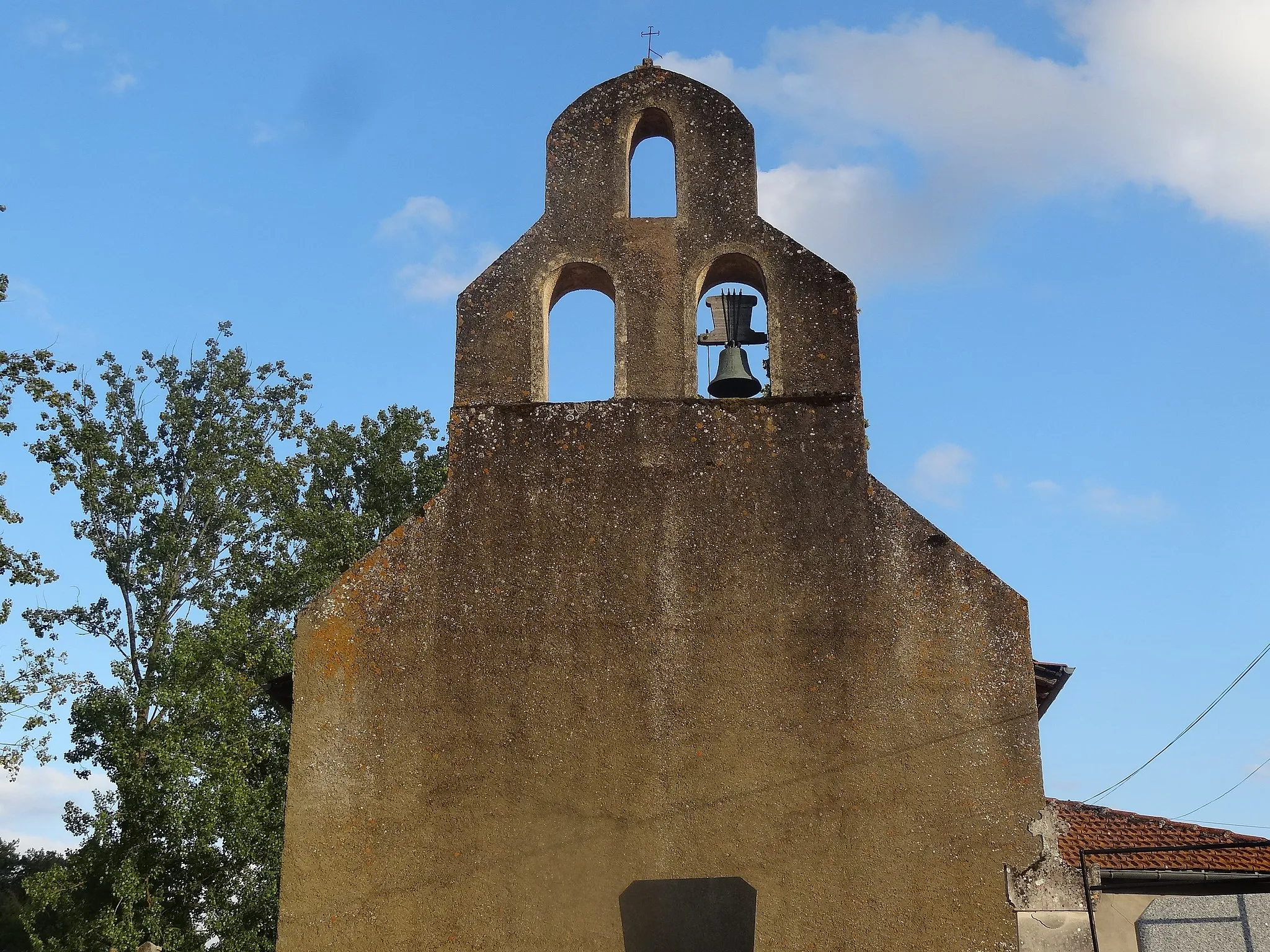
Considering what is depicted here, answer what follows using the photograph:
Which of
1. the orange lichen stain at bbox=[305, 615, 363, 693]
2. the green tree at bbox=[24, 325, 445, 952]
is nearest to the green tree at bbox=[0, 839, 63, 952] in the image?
the green tree at bbox=[24, 325, 445, 952]

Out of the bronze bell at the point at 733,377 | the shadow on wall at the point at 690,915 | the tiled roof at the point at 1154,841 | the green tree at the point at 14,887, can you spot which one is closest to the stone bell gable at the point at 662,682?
the shadow on wall at the point at 690,915

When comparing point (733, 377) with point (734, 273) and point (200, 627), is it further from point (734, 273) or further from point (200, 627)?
point (200, 627)

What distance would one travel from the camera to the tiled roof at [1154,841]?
1303 centimetres

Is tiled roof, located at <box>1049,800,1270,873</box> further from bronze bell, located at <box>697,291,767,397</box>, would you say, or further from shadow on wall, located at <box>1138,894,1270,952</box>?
bronze bell, located at <box>697,291,767,397</box>

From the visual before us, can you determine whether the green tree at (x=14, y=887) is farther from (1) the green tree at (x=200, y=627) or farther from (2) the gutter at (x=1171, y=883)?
(2) the gutter at (x=1171, y=883)

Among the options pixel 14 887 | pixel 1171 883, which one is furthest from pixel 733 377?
pixel 14 887

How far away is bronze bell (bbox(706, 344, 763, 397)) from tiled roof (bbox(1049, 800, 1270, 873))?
726 cm

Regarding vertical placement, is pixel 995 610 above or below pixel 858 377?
below

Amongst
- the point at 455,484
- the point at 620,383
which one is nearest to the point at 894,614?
the point at 620,383

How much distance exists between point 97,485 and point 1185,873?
66.5ft

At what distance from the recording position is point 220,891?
19531 millimetres

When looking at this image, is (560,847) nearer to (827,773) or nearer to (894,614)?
(827,773)

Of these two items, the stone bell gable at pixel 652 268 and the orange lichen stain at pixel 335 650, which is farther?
the stone bell gable at pixel 652 268

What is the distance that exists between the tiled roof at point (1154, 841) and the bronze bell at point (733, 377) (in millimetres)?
7264
